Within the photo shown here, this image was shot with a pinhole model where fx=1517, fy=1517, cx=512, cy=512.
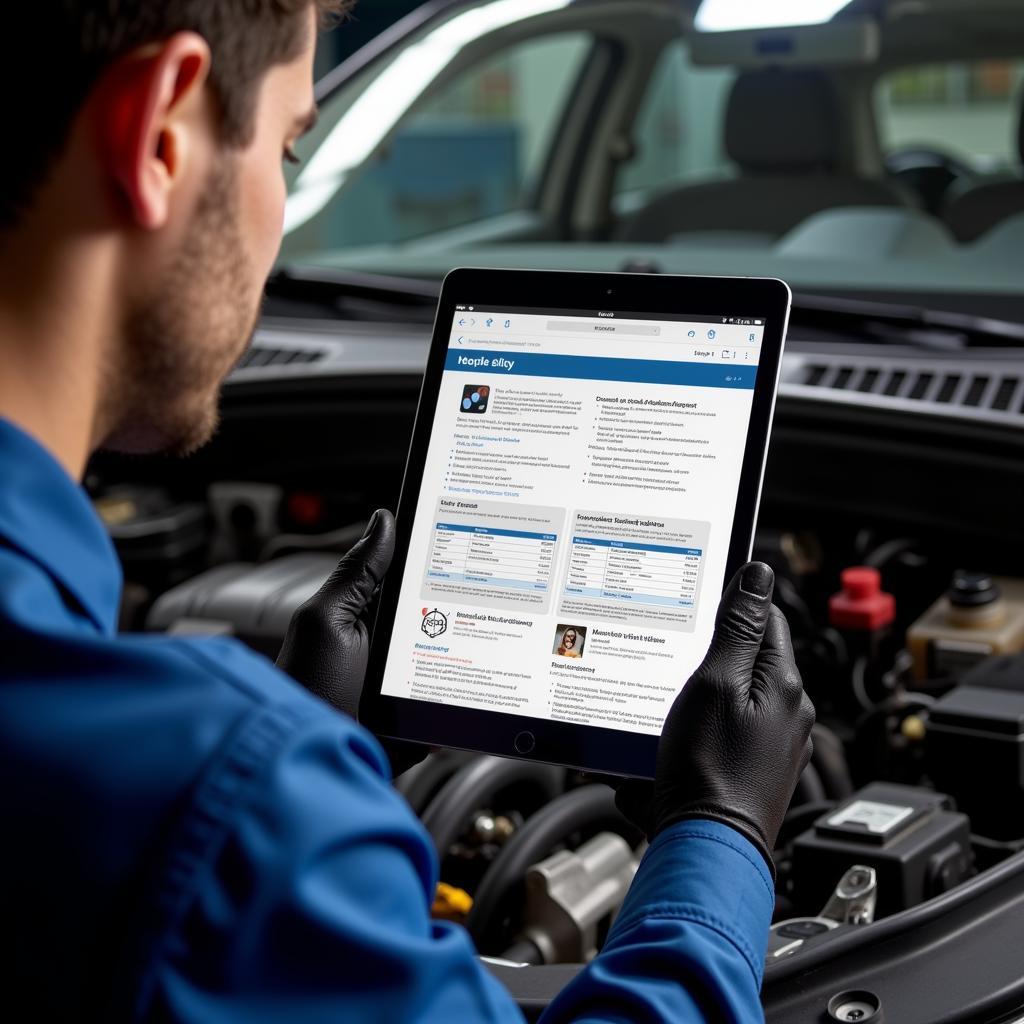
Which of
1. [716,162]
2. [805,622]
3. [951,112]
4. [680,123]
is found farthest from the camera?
[951,112]

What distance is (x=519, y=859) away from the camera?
1310mm

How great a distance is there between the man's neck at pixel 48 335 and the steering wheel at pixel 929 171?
296 cm

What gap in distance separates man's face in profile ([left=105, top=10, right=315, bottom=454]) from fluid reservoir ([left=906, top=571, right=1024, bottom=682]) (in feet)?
3.11

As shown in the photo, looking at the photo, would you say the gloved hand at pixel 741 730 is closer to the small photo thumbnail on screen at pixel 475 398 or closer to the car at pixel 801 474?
the car at pixel 801 474

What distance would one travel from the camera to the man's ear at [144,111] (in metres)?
0.70

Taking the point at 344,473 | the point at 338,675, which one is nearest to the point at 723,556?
the point at 338,675

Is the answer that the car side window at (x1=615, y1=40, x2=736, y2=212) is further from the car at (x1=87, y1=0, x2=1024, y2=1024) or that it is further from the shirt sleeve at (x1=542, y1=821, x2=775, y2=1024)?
the shirt sleeve at (x1=542, y1=821, x2=775, y2=1024)

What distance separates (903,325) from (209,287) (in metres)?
1.10

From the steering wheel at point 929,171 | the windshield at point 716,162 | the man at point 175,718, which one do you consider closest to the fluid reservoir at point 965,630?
the windshield at point 716,162

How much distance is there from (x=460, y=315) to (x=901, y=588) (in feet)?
2.37

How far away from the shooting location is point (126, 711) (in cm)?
63

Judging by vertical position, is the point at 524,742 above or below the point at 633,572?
below

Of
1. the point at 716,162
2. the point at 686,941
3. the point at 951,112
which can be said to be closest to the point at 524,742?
the point at 686,941

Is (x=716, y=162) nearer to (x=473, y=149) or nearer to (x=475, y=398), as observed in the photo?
(x=475, y=398)
